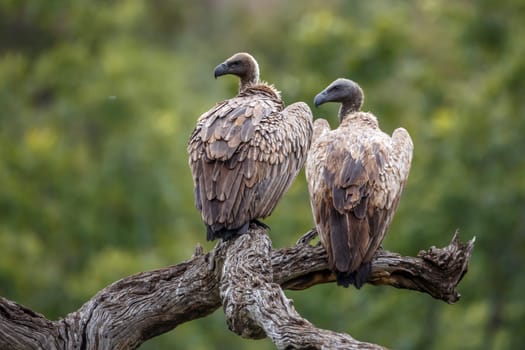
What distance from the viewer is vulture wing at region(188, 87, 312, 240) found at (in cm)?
844

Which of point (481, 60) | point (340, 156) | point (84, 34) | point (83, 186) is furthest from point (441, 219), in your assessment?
point (340, 156)

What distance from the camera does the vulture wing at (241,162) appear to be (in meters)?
8.44

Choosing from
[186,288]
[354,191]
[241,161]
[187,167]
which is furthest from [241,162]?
[187,167]

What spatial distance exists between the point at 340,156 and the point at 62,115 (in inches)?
952

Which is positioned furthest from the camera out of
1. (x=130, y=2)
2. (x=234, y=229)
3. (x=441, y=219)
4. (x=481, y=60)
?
(x=130, y=2)

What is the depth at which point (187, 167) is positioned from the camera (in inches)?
1226

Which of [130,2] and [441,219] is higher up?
[130,2]

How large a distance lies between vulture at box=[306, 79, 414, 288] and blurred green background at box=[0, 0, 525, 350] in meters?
13.1

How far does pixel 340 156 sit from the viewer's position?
8688mm

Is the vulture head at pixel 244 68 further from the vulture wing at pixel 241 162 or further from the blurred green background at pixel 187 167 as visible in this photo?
the blurred green background at pixel 187 167

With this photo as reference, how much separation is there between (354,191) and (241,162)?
798mm

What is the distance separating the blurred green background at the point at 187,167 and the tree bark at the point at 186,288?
13.6m

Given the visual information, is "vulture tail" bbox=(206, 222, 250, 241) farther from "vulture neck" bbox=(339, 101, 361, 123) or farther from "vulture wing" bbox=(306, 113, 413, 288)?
"vulture neck" bbox=(339, 101, 361, 123)

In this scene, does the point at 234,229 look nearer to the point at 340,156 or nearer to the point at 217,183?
the point at 217,183
